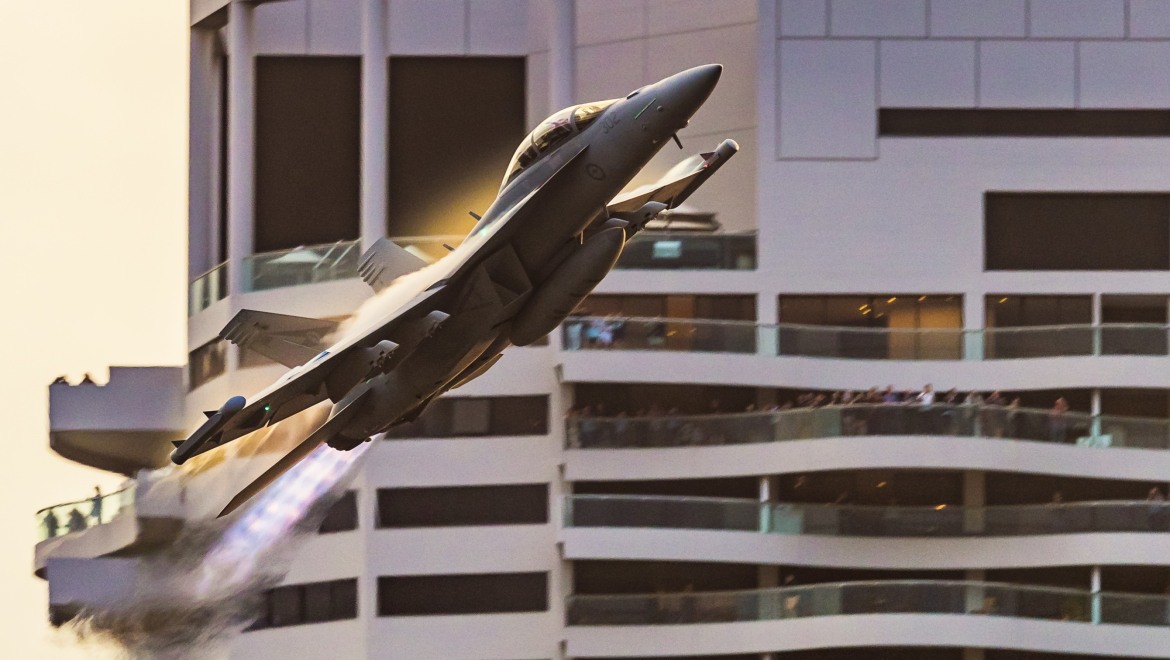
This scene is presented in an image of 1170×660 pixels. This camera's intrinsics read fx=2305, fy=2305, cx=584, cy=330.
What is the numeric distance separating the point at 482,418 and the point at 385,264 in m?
21.1

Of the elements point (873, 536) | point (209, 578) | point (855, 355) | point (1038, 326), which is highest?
point (1038, 326)

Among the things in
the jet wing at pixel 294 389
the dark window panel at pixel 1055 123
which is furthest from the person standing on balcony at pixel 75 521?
the dark window panel at pixel 1055 123

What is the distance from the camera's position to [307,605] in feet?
211

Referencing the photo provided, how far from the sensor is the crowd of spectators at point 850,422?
2430 inches

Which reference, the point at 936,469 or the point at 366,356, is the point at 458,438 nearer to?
the point at 936,469

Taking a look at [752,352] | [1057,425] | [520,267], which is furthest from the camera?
[752,352]

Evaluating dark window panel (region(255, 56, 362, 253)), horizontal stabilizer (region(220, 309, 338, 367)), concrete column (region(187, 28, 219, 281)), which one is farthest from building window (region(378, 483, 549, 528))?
horizontal stabilizer (region(220, 309, 338, 367))

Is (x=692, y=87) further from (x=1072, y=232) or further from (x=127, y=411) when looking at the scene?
(x=127, y=411)

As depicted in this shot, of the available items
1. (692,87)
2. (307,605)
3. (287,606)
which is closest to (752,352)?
(307,605)

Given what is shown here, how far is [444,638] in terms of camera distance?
64062 millimetres

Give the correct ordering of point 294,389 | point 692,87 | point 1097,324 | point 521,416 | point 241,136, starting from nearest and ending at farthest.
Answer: point 692,87, point 294,389, point 521,416, point 1097,324, point 241,136

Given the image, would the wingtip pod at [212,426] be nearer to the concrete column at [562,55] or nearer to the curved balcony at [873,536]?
the curved balcony at [873,536]

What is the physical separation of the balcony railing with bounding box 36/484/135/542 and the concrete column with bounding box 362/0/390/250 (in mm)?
10077

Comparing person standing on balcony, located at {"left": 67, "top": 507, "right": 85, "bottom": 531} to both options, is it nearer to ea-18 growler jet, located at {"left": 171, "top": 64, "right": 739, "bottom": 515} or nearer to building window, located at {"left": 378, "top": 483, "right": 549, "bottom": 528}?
building window, located at {"left": 378, "top": 483, "right": 549, "bottom": 528}
